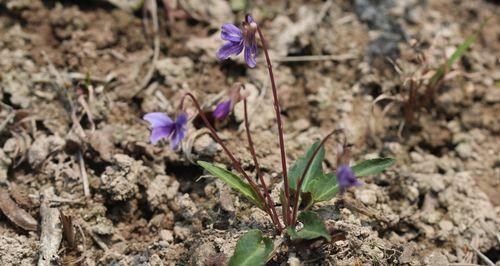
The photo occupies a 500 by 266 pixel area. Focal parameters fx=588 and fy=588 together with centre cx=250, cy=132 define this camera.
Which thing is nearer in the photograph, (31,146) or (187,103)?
(31,146)

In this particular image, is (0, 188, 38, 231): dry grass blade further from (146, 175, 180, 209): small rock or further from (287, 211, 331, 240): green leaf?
(287, 211, 331, 240): green leaf

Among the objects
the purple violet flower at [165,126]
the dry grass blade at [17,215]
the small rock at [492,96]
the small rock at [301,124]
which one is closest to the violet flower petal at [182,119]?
the purple violet flower at [165,126]

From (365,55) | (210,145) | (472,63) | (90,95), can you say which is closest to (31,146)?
(90,95)

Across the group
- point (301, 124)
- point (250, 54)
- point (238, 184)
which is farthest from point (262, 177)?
point (301, 124)

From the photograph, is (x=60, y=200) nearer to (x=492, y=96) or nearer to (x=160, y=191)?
(x=160, y=191)

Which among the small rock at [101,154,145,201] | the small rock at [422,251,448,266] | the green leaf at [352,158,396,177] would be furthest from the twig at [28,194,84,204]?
the small rock at [422,251,448,266]

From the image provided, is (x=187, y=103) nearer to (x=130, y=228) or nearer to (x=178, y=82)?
(x=178, y=82)

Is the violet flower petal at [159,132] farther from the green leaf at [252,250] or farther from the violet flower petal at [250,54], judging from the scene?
the green leaf at [252,250]
